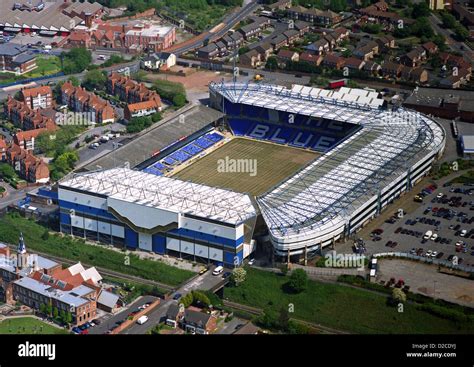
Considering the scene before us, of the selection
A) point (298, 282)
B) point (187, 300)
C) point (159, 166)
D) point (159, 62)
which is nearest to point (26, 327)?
point (187, 300)

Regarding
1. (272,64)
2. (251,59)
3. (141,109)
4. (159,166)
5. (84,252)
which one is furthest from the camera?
(251,59)

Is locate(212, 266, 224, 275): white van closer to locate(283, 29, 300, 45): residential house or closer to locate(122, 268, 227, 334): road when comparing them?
locate(122, 268, 227, 334): road

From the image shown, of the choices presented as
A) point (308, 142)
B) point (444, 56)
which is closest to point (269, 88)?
point (308, 142)

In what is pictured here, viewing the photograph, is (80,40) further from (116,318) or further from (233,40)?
(116,318)

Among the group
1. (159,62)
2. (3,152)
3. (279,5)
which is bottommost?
(3,152)

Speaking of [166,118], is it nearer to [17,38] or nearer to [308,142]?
[308,142]

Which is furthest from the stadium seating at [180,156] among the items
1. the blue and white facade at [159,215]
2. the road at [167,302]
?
the road at [167,302]
